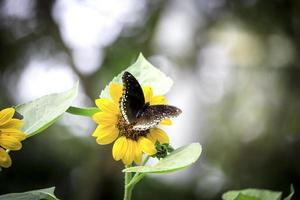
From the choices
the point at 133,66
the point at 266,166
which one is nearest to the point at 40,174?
the point at 266,166

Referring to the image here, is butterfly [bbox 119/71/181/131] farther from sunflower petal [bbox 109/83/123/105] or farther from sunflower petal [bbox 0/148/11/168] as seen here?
sunflower petal [bbox 0/148/11/168]

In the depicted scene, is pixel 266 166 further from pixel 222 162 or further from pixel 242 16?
pixel 242 16

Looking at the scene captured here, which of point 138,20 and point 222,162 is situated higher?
point 138,20

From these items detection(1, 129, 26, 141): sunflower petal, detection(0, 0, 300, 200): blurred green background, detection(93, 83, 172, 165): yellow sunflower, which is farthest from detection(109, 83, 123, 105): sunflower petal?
detection(0, 0, 300, 200): blurred green background

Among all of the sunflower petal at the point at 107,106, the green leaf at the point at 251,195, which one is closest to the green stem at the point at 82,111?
the sunflower petal at the point at 107,106

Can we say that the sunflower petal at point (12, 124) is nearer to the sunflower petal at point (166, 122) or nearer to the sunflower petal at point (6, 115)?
the sunflower petal at point (6, 115)

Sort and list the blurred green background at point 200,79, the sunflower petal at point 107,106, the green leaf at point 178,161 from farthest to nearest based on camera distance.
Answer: the blurred green background at point 200,79 < the sunflower petal at point 107,106 < the green leaf at point 178,161
